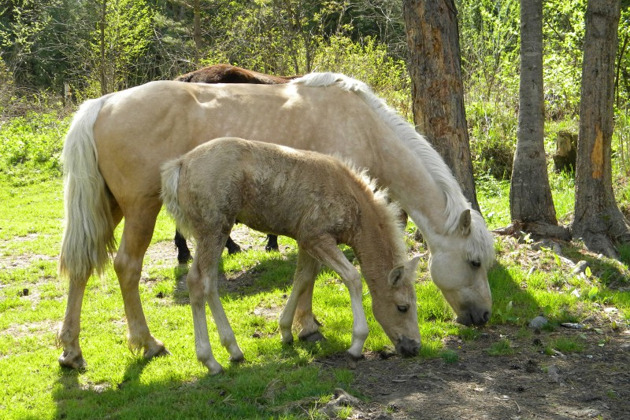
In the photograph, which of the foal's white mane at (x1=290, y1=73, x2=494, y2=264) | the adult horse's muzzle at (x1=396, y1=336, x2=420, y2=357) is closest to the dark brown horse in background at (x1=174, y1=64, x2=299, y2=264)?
the foal's white mane at (x1=290, y1=73, x2=494, y2=264)

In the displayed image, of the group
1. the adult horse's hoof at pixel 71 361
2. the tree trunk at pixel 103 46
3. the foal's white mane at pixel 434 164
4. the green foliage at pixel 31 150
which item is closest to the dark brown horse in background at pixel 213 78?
the foal's white mane at pixel 434 164

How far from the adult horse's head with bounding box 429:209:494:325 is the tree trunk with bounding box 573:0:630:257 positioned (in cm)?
324

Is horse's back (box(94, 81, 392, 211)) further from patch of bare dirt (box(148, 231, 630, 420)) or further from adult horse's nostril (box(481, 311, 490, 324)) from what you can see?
patch of bare dirt (box(148, 231, 630, 420))

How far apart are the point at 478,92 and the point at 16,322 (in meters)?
10.9

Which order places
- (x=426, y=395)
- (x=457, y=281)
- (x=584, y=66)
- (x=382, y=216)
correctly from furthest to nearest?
(x=584, y=66) → (x=457, y=281) → (x=382, y=216) → (x=426, y=395)

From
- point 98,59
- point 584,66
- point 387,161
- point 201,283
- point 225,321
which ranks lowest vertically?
point 225,321

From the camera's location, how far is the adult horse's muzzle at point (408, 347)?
5.25 meters

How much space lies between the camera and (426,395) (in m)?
4.44

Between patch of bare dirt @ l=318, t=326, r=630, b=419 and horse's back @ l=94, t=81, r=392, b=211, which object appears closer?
patch of bare dirt @ l=318, t=326, r=630, b=419

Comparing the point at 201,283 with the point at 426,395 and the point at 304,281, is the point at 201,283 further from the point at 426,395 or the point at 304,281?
the point at 426,395

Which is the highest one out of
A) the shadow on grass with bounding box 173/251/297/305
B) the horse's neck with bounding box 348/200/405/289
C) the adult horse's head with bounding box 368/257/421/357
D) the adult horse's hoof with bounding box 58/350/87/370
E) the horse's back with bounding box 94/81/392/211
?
the horse's back with bounding box 94/81/392/211

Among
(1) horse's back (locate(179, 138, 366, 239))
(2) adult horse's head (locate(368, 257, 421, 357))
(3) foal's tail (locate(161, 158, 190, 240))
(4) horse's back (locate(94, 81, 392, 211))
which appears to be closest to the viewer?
(1) horse's back (locate(179, 138, 366, 239))

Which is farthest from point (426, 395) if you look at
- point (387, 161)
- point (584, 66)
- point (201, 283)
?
point (584, 66)

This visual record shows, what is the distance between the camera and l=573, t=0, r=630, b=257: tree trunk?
27.4 ft
